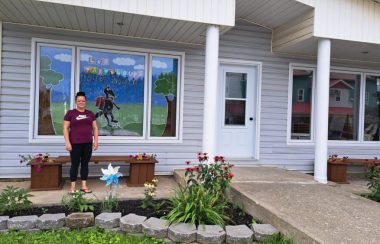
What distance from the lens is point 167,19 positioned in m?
5.03

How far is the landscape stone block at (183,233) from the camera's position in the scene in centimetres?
337

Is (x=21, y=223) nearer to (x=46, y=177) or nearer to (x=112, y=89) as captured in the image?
(x=46, y=177)

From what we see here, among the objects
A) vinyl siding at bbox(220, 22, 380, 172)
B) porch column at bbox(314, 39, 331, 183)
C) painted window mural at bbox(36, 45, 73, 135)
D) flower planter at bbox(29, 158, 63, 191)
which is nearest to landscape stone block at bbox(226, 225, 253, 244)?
porch column at bbox(314, 39, 331, 183)

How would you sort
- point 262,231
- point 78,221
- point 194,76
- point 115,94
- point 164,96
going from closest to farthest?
point 262,231 < point 78,221 < point 115,94 < point 164,96 < point 194,76

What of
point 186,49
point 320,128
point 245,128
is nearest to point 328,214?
point 320,128

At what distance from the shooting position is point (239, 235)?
11.0 feet

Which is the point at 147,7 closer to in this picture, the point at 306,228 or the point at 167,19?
the point at 167,19

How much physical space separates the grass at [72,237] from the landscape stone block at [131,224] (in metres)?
0.07

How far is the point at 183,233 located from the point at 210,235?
0.91 feet

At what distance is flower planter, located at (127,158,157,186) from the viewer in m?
5.62

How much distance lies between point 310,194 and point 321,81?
2.13m

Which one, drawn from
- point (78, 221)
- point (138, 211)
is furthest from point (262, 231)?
point (78, 221)

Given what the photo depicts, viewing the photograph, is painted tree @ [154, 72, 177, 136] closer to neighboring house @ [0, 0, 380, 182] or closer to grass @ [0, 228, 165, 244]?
neighboring house @ [0, 0, 380, 182]

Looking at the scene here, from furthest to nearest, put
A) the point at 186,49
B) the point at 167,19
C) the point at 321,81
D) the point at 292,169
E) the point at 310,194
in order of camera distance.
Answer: the point at 292,169 < the point at 186,49 < the point at 321,81 < the point at 167,19 < the point at 310,194
